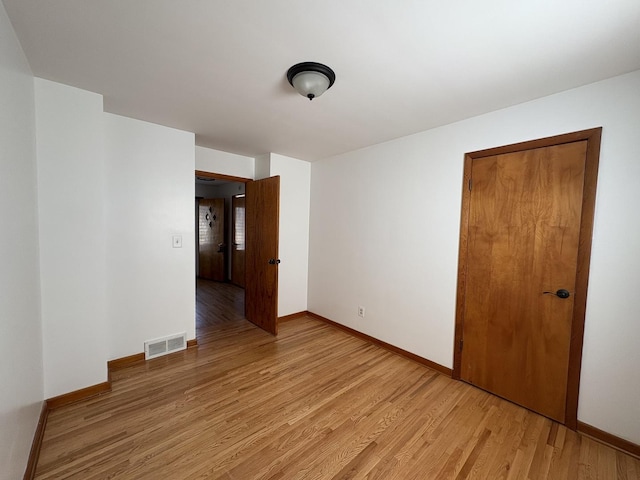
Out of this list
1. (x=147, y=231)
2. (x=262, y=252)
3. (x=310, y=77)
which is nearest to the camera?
(x=310, y=77)

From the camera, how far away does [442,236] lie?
2.44 m

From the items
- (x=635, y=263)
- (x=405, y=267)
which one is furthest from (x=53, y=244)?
(x=635, y=263)

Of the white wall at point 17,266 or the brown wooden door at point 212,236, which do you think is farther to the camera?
the brown wooden door at point 212,236

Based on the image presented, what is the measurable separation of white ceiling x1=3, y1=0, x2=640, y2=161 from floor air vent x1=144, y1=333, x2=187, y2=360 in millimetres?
2256

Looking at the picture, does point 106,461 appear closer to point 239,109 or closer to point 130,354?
point 130,354

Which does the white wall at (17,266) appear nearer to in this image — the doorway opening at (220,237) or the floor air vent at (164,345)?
the floor air vent at (164,345)

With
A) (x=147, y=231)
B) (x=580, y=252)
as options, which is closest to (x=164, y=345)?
(x=147, y=231)

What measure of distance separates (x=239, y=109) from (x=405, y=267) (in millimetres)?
2224

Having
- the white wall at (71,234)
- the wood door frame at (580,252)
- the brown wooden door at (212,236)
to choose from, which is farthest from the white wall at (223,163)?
the wood door frame at (580,252)

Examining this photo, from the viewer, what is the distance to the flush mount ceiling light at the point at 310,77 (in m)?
1.55

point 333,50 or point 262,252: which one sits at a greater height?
point 333,50

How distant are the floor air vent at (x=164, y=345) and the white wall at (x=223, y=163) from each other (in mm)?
2012

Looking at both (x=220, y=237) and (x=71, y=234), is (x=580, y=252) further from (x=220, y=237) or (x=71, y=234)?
(x=220, y=237)

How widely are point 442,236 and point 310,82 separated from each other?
5.86 ft
